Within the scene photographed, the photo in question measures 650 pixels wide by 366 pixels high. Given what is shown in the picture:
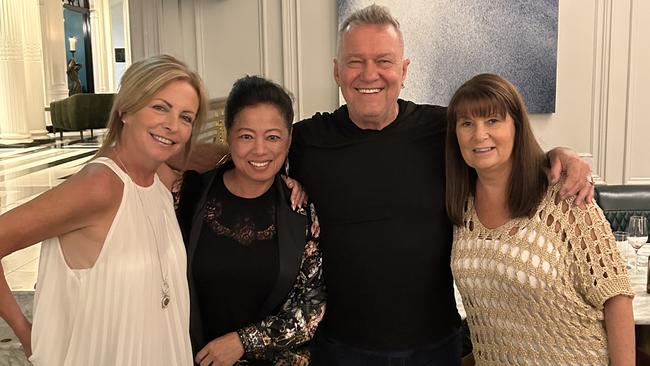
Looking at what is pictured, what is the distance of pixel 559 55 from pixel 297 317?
387cm

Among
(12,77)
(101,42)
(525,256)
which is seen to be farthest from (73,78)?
(525,256)

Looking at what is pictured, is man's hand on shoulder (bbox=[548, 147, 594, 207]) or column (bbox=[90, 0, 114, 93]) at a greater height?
column (bbox=[90, 0, 114, 93])

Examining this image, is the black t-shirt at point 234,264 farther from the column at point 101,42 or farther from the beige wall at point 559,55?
the column at point 101,42

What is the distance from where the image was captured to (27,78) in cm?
1597

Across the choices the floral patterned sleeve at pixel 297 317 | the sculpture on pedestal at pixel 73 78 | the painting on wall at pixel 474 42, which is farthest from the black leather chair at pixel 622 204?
the sculpture on pedestal at pixel 73 78

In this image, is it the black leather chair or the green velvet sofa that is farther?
the green velvet sofa

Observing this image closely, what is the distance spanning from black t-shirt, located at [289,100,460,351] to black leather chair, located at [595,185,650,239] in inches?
84.1

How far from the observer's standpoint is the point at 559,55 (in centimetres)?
499

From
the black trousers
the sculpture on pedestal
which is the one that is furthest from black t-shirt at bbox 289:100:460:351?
the sculpture on pedestal

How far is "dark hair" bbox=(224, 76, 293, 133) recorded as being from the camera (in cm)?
195

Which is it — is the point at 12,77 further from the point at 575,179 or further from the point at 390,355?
the point at 575,179

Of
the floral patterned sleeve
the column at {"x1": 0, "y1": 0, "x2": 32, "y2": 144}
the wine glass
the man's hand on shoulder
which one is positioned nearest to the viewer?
the man's hand on shoulder

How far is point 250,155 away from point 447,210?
0.61 meters

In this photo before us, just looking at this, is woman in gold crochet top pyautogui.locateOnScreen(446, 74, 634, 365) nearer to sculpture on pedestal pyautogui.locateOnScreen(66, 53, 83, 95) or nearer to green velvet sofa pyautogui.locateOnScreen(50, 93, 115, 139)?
green velvet sofa pyautogui.locateOnScreen(50, 93, 115, 139)
